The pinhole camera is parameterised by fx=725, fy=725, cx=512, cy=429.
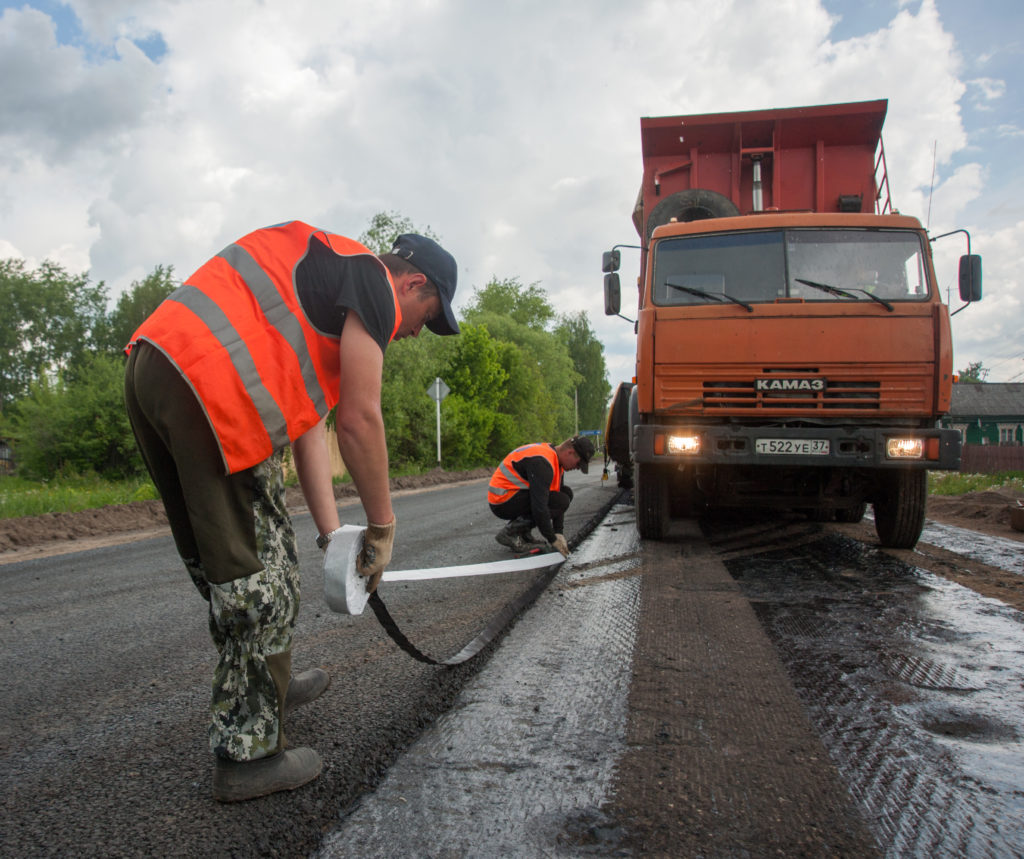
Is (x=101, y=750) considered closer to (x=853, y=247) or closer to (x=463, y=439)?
(x=853, y=247)

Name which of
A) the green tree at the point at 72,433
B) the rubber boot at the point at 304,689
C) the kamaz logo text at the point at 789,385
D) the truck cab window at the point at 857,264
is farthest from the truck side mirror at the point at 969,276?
the green tree at the point at 72,433

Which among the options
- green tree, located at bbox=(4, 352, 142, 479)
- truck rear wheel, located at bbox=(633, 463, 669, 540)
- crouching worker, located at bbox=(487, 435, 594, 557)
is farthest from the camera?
green tree, located at bbox=(4, 352, 142, 479)

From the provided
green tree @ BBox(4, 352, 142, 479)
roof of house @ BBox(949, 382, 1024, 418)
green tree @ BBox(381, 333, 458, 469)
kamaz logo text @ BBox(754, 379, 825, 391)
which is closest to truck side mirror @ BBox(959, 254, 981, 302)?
kamaz logo text @ BBox(754, 379, 825, 391)

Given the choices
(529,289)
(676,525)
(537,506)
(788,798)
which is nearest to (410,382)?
(676,525)

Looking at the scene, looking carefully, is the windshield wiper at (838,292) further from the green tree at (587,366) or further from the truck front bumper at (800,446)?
the green tree at (587,366)

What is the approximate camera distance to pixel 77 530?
897 cm

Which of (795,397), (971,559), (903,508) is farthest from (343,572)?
(971,559)

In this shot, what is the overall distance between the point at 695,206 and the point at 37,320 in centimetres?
5843

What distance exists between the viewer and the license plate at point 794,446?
16.9 ft

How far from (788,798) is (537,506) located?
375cm

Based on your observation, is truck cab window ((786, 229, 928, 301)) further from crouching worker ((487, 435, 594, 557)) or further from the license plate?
crouching worker ((487, 435, 594, 557))

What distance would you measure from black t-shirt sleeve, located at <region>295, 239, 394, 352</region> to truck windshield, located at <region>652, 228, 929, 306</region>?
4176 millimetres

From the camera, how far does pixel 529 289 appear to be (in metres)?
65.2

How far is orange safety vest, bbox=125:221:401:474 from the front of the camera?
1.70 metres
